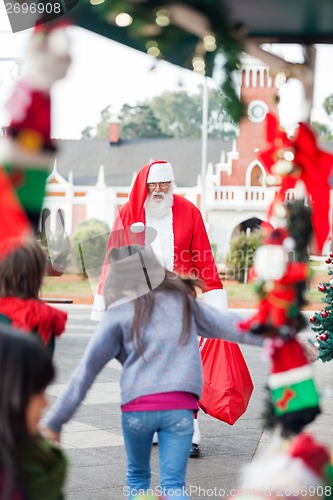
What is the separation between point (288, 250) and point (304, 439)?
62 cm

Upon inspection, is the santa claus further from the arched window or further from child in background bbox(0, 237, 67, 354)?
the arched window

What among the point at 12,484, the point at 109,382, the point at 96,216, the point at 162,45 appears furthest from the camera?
the point at 109,382

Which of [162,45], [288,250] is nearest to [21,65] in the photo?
[162,45]

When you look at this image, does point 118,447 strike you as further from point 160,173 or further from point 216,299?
point 160,173

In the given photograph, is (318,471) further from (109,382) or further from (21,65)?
(109,382)

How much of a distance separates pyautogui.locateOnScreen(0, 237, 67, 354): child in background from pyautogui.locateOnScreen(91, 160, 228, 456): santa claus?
5.70 ft

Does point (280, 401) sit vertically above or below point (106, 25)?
below

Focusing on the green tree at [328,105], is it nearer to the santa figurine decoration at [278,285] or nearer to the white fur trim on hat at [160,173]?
the santa figurine decoration at [278,285]

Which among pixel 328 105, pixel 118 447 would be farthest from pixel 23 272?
pixel 118 447

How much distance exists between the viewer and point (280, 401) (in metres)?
3.41

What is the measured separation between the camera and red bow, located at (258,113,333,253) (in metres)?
3.45

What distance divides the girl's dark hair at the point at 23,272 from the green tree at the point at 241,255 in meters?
27.5

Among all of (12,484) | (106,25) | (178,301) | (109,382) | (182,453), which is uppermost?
(106,25)

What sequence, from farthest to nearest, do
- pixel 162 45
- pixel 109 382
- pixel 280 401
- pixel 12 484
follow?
pixel 109 382 < pixel 280 401 < pixel 162 45 < pixel 12 484
